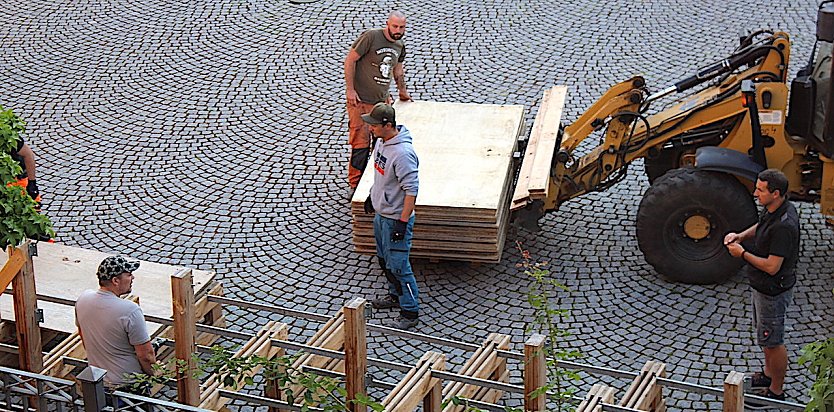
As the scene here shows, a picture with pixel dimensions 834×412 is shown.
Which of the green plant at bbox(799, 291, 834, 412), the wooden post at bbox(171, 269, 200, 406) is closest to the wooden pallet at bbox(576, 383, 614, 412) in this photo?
the green plant at bbox(799, 291, 834, 412)

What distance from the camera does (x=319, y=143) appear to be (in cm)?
1198

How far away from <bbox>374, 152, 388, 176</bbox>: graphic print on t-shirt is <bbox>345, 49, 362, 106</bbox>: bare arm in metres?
1.76

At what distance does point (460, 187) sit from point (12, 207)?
3.88 m

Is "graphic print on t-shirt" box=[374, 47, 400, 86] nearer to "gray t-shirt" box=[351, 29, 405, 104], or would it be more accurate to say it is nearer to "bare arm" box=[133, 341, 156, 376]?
"gray t-shirt" box=[351, 29, 405, 104]

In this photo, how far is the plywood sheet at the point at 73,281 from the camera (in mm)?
8273

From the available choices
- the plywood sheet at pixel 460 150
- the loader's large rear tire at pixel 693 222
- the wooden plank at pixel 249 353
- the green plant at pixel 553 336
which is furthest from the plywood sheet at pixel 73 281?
the loader's large rear tire at pixel 693 222

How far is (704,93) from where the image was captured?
381 inches

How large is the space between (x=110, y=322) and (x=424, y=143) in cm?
421

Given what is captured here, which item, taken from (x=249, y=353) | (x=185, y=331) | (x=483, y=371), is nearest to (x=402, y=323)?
(x=483, y=371)

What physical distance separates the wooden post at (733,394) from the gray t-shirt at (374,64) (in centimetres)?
520

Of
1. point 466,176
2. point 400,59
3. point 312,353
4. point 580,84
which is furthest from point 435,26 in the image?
point 312,353

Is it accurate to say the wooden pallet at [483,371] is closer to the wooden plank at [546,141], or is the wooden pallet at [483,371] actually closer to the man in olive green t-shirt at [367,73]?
the wooden plank at [546,141]

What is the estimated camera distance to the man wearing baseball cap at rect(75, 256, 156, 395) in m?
6.93

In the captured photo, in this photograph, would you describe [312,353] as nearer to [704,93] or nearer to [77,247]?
[77,247]
